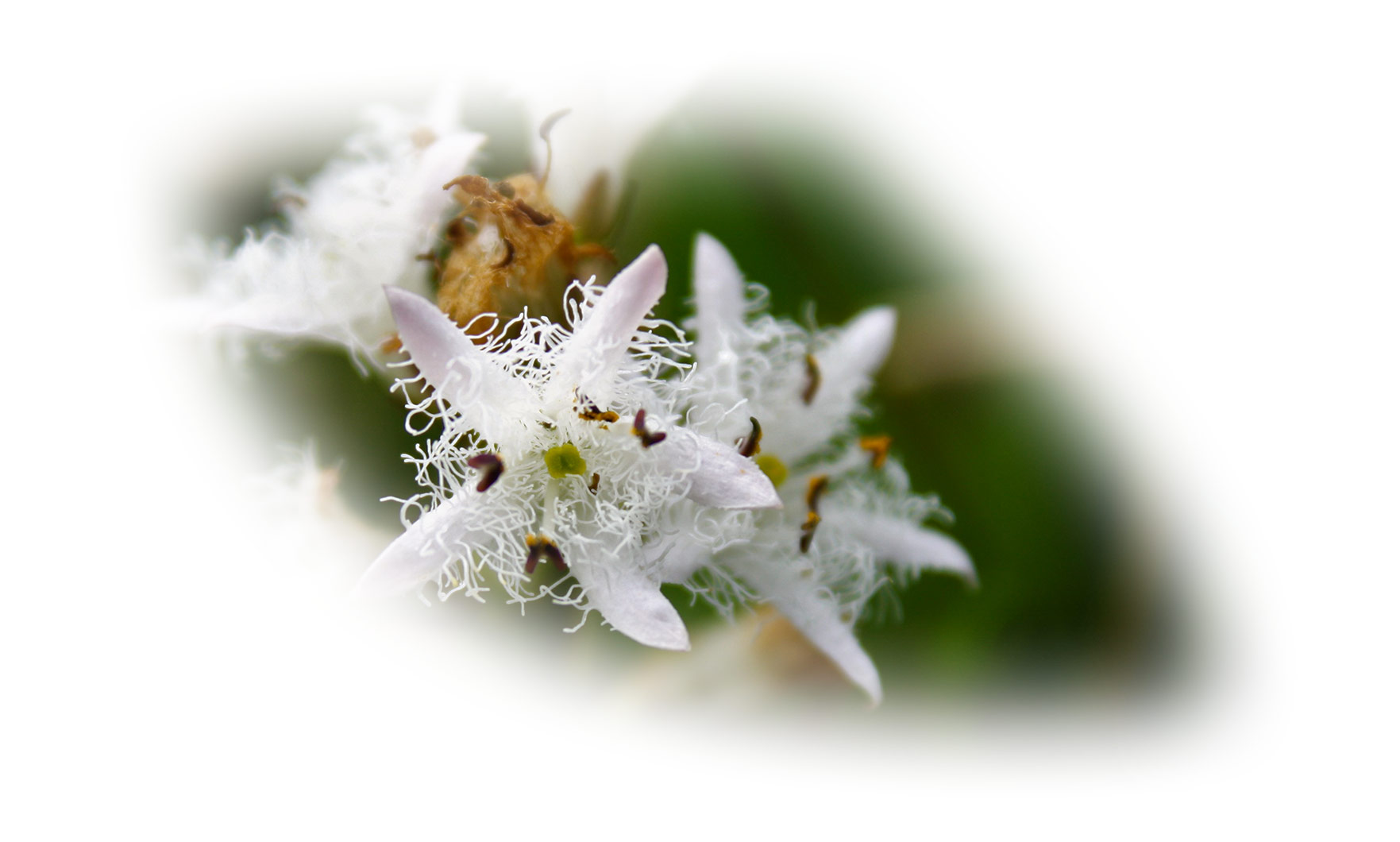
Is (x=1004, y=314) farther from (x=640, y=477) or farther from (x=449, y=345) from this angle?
(x=449, y=345)

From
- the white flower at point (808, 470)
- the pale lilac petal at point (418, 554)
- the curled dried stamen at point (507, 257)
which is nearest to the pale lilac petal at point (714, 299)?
the white flower at point (808, 470)

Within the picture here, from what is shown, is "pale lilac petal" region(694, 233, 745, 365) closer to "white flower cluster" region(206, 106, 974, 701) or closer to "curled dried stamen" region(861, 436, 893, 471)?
"white flower cluster" region(206, 106, 974, 701)

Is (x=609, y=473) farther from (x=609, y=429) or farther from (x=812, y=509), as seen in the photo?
(x=812, y=509)

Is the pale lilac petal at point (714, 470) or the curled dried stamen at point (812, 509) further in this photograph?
the curled dried stamen at point (812, 509)

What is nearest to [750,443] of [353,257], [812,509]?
[812,509]

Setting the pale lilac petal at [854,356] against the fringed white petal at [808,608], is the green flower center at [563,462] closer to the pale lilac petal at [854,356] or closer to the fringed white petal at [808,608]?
the fringed white petal at [808,608]

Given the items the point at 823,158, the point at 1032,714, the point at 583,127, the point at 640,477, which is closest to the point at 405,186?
→ the point at 583,127

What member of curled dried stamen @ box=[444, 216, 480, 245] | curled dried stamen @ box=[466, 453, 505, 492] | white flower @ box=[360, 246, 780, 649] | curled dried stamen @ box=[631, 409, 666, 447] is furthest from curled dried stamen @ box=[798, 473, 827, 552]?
curled dried stamen @ box=[444, 216, 480, 245]
